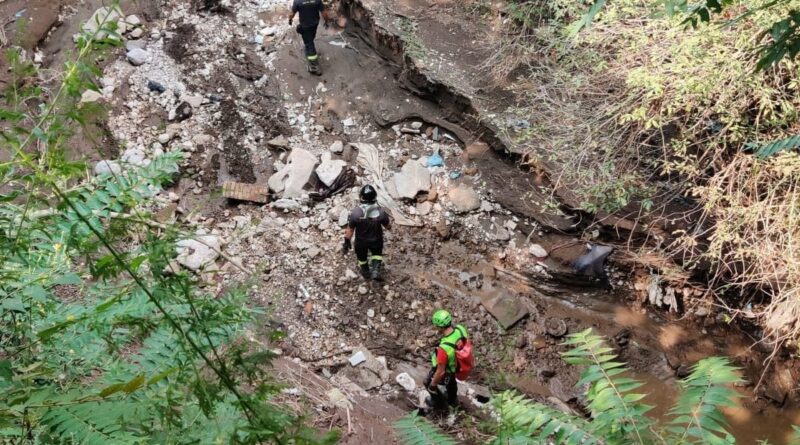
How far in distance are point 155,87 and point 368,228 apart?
386cm

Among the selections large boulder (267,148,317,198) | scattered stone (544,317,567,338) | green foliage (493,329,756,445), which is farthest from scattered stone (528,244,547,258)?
green foliage (493,329,756,445)

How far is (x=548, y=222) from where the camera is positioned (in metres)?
6.52

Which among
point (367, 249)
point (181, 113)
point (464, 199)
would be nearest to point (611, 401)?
point (367, 249)

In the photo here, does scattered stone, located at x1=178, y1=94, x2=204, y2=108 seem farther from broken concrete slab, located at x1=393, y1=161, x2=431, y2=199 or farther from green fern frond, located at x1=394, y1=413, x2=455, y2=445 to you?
green fern frond, located at x1=394, y1=413, x2=455, y2=445

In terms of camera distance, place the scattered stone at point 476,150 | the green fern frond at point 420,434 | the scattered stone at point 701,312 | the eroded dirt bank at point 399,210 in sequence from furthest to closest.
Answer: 1. the scattered stone at point 476,150
2. the scattered stone at point 701,312
3. the eroded dirt bank at point 399,210
4. the green fern frond at point 420,434

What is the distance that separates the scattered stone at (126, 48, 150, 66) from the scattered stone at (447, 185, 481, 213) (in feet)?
15.1

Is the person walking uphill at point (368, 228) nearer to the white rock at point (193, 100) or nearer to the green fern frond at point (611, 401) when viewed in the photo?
the white rock at point (193, 100)

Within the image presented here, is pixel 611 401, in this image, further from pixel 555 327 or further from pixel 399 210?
pixel 399 210

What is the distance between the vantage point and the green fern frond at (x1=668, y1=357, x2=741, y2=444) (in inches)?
66.0

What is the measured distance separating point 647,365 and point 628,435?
4.78 m

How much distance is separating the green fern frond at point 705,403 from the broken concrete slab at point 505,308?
422 centimetres

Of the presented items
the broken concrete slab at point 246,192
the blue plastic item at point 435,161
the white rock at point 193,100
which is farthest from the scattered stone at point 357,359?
the white rock at point 193,100

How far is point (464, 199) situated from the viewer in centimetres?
675

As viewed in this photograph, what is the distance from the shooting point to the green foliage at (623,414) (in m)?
1.69
